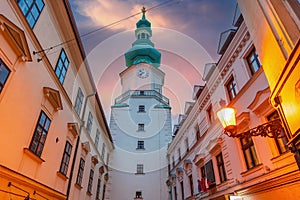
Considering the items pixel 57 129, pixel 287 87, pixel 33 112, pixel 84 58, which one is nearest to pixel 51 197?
pixel 57 129

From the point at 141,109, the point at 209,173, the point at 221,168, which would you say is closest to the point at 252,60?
the point at 221,168

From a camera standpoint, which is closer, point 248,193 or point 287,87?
point 287,87

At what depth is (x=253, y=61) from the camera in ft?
25.2

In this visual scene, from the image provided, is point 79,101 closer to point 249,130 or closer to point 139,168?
point 249,130

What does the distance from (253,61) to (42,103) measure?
836 centimetres

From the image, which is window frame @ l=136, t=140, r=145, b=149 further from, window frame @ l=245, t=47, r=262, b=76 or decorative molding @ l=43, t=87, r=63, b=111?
window frame @ l=245, t=47, r=262, b=76

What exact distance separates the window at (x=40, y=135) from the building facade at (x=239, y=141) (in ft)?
24.9

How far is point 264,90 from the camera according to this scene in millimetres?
6582

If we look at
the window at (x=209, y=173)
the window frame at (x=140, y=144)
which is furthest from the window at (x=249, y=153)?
the window frame at (x=140, y=144)

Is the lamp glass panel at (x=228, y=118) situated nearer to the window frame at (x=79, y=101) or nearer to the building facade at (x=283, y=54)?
the building facade at (x=283, y=54)

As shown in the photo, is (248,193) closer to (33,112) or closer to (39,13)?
(33,112)

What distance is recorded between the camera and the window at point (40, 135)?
→ 22.9 feet

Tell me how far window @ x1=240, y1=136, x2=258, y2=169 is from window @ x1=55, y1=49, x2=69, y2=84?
859cm

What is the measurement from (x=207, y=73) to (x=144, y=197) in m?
15.4
